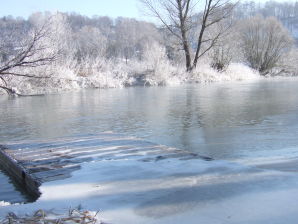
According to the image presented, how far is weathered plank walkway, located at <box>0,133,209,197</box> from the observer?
4.81 metres

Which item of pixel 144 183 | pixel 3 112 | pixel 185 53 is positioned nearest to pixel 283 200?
pixel 144 183

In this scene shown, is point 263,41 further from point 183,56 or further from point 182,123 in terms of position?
point 182,123

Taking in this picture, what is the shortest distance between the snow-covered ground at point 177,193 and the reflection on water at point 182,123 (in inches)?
51.1

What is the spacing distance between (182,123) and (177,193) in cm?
524

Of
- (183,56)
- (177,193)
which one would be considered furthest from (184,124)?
(183,56)

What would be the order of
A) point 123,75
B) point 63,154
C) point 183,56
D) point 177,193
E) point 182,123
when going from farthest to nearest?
1. point 183,56
2. point 123,75
3. point 182,123
4. point 63,154
5. point 177,193

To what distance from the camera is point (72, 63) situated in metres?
23.5

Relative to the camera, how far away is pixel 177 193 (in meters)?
3.76

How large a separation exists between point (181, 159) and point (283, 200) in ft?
6.17

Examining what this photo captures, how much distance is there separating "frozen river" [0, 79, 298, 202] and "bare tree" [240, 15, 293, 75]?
25.4 metres

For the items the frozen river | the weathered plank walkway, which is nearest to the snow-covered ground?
the weathered plank walkway

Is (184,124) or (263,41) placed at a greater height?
(263,41)

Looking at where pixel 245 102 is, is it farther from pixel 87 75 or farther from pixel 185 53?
pixel 185 53

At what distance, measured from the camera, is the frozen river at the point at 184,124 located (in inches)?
241
